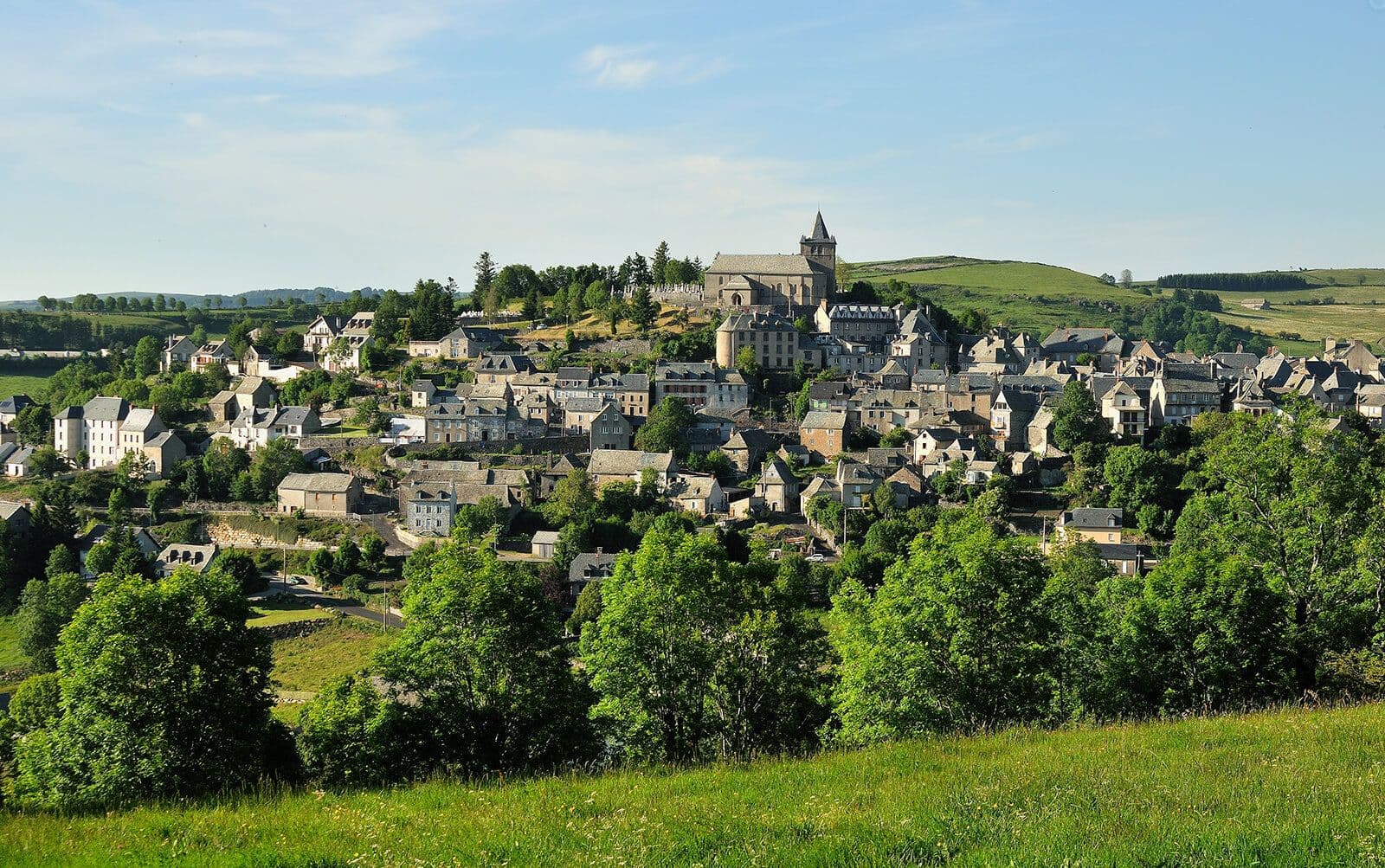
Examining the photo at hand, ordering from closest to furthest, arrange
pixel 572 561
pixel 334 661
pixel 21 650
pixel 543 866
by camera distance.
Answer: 1. pixel 543 866
2. pixel 334 661
3. pixel 21 650
4. pixel 572 561

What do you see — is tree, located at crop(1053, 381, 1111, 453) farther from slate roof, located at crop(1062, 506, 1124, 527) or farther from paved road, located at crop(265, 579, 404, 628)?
paved road, located at crop(265, 579, 404, 628)

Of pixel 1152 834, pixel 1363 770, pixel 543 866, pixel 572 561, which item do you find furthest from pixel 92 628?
pixel 572 561

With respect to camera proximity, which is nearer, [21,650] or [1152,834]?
[1152,834]

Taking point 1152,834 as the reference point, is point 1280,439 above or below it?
above

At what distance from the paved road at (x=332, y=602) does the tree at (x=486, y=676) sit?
36406 millimetres

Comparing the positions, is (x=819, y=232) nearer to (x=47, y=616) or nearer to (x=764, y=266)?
(x=764, y=266)

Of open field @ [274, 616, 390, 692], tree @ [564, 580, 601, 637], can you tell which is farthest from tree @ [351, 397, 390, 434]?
tree @ [564, 580, 601, 637]

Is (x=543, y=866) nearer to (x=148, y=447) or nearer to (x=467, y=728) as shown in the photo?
(x=467, y=728)

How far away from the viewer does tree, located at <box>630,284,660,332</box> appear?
3917 inches

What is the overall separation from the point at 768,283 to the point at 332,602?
57449mm

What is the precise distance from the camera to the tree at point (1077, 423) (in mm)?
71312

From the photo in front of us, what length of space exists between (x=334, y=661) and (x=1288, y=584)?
128 ft

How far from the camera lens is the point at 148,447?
76.8 m

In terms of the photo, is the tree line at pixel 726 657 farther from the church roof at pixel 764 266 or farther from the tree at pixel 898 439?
the church roof at pixel 764 266
